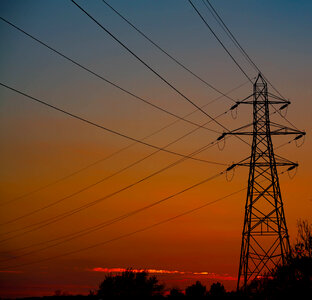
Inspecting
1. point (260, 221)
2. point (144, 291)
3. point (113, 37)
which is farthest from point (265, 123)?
point (144, 291)

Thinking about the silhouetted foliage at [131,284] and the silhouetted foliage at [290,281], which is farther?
the silhouetted foliage at [131,284]

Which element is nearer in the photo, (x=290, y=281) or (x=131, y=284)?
(x=290, y=281)

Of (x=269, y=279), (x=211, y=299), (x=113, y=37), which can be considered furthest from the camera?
(x=211, y=299)

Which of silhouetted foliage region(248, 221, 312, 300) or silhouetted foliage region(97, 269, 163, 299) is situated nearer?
silhouetted foliage region(248, 221, 312, 300)

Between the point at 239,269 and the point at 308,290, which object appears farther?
the point at 239,269

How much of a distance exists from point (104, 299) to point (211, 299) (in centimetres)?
610

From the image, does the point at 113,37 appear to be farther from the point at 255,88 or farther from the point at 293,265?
the point at 255,88

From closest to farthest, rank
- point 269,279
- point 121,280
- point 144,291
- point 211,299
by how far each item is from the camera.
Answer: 1. point 269,279
2. point 211,299
3. point 144,291
4. point 121,280

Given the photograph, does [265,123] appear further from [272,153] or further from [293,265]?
[293,265]

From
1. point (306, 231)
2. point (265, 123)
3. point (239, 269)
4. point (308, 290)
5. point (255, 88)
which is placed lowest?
point (308, 290)

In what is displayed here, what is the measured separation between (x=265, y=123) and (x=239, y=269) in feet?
32.3

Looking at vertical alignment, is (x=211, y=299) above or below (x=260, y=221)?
below

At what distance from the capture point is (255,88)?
3766cm

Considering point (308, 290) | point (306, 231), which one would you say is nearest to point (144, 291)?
point (306, 231)
